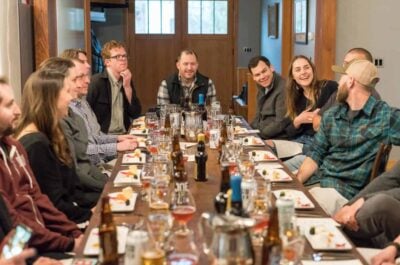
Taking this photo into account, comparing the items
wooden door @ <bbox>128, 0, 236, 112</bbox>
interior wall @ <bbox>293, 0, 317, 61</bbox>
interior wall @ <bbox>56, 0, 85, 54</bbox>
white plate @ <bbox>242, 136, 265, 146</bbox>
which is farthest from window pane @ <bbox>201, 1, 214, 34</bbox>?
white plate @ <bbox>242, 136, 265, 146</bbox>

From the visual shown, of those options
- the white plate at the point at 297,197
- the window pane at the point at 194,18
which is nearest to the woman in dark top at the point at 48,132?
the white plate at the point at 297,197

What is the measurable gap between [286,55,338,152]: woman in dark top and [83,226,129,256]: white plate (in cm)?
274

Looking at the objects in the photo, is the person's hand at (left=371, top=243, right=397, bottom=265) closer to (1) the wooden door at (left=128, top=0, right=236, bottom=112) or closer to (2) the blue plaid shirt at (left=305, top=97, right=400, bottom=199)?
(2) the blue plaid shirt at (left=305, top=97, right=400, bottom=199)

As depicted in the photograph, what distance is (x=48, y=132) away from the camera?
8.55ft

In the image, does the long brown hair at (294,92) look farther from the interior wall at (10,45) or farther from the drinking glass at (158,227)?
Result: the drinking glass at (158,227)

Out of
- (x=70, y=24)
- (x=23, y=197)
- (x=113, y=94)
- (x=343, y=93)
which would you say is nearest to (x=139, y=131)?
(x=113, y=94)

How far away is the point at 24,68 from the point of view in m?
4.95

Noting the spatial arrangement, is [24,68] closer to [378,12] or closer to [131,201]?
[131,201]

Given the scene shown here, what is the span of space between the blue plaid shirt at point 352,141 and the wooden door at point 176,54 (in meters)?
6.26

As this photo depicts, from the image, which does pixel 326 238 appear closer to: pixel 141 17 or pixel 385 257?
pixel 385 257

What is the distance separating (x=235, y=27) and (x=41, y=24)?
5090 millimetres

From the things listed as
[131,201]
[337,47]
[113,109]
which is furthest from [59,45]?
[131,201]

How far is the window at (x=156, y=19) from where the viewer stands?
31.9ft

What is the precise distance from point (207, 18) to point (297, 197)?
7.73 meters
